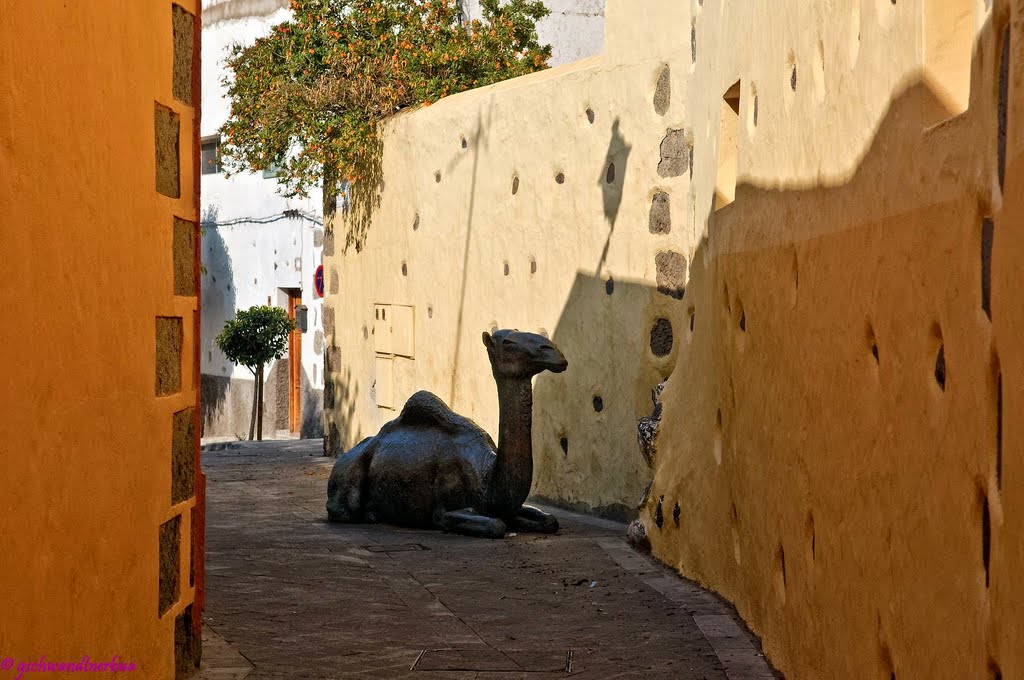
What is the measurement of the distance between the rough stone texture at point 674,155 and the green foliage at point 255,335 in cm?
1367

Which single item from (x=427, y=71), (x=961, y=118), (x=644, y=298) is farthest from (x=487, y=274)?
(x=961, y=118)

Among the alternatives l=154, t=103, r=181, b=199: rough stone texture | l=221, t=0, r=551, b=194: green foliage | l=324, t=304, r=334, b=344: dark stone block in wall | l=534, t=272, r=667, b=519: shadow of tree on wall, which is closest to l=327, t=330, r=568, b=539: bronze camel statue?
l=534, t=272, r=667, b=519: shadow of tree on wall

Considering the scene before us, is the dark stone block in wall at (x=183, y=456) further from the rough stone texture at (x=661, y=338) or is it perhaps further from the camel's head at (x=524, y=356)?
the rough stone texture at (x=661, y=338)

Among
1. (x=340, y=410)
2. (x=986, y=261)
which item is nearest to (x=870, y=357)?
(x=986, y=261)

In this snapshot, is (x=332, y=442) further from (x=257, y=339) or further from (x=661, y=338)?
(x=661, y=338)

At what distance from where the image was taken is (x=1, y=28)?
353 cm

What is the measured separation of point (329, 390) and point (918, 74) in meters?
13.7

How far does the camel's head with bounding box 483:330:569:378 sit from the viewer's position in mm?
10180

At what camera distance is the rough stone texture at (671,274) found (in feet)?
35.8

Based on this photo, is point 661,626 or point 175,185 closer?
point 175,185

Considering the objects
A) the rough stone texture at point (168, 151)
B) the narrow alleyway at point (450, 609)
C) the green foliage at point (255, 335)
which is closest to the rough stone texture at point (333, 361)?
the green foliage at point (255, 335)

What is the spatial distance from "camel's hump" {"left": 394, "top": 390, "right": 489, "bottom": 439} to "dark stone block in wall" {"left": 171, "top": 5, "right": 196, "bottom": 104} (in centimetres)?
513

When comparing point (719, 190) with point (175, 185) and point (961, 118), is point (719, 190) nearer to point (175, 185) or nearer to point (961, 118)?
point (175, 185)

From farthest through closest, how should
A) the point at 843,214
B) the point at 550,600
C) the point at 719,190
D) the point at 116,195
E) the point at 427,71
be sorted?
the point at 427,71 < the point at 719,190 < the point at 550,600 < the point at 843,214 < the point at 116,195
